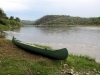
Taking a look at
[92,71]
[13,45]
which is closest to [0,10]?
[13,45]

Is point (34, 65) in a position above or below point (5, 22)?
below

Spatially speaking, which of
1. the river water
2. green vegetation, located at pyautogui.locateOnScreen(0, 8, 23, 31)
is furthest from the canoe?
green vegetation, located at pyautogui.locateOnScreen(0, 8, 23, 31)

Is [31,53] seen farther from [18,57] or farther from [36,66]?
[36,66]

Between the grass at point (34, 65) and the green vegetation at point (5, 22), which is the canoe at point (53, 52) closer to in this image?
the grass at point (34, 65)

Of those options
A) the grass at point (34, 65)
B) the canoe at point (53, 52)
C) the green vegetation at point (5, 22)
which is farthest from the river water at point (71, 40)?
the green vegetation at point (5, 22)

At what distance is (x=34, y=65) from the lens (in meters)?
13.3

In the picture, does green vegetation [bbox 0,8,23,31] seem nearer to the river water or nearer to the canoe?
the river water

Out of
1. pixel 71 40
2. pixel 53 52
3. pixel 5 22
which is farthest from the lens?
pixel 5 22

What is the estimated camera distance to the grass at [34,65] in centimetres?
1260

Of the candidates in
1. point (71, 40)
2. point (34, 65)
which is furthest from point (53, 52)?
point (71, 40)

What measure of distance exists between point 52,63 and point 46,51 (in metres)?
0.94

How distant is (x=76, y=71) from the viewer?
1373 centimetres

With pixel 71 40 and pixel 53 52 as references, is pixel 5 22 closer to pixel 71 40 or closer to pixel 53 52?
pixel 71 40

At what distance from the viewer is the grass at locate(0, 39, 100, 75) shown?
12.6 m
